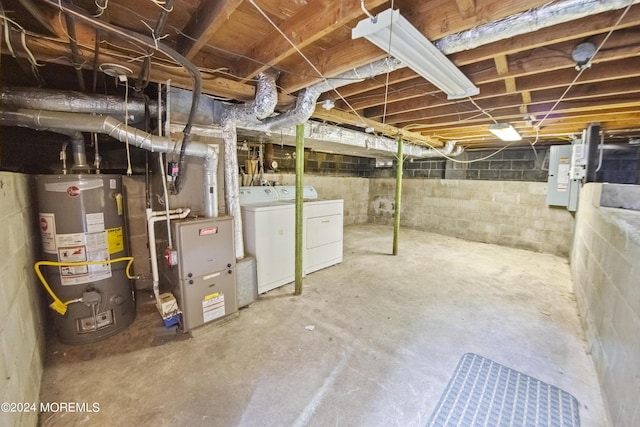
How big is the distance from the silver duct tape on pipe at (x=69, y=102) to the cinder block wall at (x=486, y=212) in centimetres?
553

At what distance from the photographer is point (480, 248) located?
189 inches

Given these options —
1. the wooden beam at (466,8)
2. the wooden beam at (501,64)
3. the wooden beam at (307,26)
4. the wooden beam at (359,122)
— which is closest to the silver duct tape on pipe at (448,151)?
the wooden beam at (359,122)

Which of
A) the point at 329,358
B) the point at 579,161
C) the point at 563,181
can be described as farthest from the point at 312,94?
the point at 563,181

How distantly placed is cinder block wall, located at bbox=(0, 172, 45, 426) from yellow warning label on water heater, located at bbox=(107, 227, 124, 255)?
0.41 m

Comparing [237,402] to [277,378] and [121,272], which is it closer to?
[277,378]

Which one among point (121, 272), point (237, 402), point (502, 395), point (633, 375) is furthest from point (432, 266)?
point (121, 272)

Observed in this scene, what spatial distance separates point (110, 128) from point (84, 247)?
34.3 inches

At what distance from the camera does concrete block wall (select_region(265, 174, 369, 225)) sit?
19.2 feet

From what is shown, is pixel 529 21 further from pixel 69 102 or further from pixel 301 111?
pixel 69 102

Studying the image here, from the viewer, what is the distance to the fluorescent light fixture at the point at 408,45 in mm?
1158

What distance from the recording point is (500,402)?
1.50m

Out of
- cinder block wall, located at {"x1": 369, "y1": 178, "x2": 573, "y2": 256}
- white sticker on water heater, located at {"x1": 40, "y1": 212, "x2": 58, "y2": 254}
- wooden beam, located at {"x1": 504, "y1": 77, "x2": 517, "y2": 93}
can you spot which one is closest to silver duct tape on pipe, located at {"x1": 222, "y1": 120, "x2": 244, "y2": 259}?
white sticker on water heater, located at {"x1": 40, "y1": 212, "x2": 58, "y2": 254}

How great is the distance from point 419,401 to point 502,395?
504mm

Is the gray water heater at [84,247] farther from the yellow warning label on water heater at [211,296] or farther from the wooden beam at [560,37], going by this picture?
the wooden beam at [560,37]
